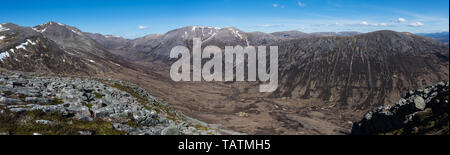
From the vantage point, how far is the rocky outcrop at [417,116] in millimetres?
33794

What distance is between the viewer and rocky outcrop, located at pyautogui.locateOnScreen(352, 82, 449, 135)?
111ft

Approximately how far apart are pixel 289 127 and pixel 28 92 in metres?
148

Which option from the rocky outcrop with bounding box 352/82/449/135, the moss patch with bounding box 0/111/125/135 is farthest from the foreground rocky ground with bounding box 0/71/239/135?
the rocky outcrop with bounding box 352/82/449/135

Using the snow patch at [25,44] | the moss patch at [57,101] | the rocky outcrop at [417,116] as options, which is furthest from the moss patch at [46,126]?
the snow patch at [25,44]

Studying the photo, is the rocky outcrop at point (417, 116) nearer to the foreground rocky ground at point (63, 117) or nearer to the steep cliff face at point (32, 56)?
the foreground rocky ground at point (63, 117)

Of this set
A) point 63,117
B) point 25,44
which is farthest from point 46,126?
point 25,44

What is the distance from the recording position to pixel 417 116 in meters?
43.1

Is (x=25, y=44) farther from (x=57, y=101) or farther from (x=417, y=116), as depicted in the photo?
(x=417, y=116)

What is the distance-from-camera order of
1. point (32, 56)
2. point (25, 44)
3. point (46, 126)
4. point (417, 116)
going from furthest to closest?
point (25, 44)
point (32, 56)
point (417, 116)
point (46, 126)

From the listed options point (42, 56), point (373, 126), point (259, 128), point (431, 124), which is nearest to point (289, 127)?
point (259, 128)
